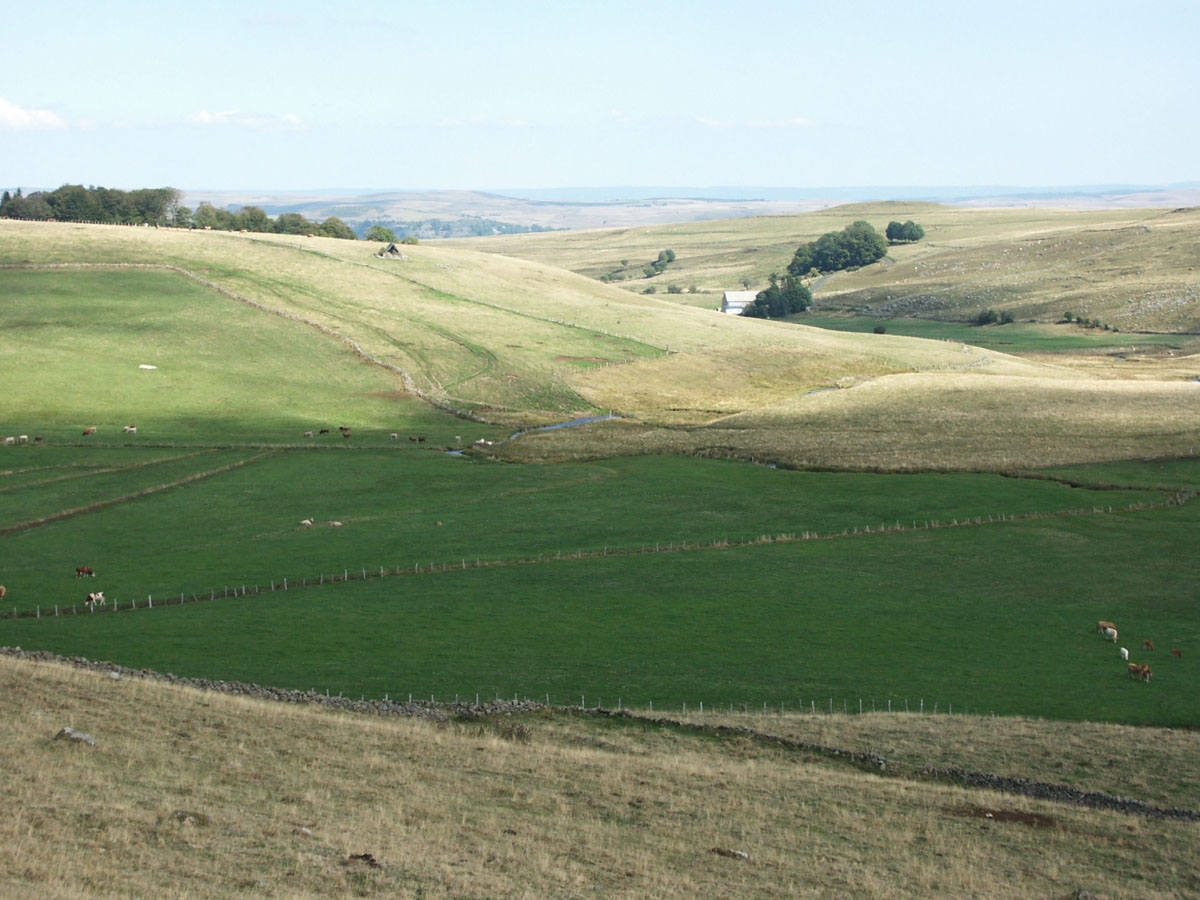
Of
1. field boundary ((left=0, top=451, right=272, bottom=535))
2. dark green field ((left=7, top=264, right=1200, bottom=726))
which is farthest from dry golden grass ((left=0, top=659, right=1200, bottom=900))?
field boundary ((left=0, top=451, right=272, bottom=535))

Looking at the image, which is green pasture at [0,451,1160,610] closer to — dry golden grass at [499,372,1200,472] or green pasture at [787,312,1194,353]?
dry golden grass at [499,372,1200,472]

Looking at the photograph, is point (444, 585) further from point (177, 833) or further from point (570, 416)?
point (570, 416)

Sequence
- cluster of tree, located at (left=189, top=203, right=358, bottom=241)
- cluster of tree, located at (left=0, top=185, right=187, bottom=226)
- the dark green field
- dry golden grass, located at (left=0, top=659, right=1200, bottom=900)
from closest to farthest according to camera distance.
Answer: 1. dry golden grass, located at (left=0, top=659, right=1200, bottom=900)
2. the dark green field
3. cluster of tree, located at (left=0, top=185, right=187, bottom=226)
4. cluster of tree, located at (left=189, top=203, right=358, bottom=241)

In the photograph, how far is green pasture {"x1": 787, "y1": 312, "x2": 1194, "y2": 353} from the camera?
5828 inches

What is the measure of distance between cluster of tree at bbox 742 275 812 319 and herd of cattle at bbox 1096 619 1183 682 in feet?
483

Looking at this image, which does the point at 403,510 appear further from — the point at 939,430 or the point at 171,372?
the point at 939,430

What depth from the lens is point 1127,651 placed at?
42406 millimetres

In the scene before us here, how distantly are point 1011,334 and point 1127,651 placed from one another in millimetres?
128110

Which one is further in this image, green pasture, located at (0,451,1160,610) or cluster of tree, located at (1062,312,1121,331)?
cluster of tree, located at (1062,312,1121,331)

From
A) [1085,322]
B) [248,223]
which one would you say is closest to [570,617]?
[1085,322]

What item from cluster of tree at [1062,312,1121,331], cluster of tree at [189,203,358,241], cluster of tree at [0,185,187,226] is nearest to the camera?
cluster of tree at [1062,312,1121,331]

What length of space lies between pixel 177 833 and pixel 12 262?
393ft

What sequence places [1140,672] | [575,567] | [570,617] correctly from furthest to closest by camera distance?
[575,567], [570,617], [1140,672]

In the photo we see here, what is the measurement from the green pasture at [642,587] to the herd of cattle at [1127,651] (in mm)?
476
